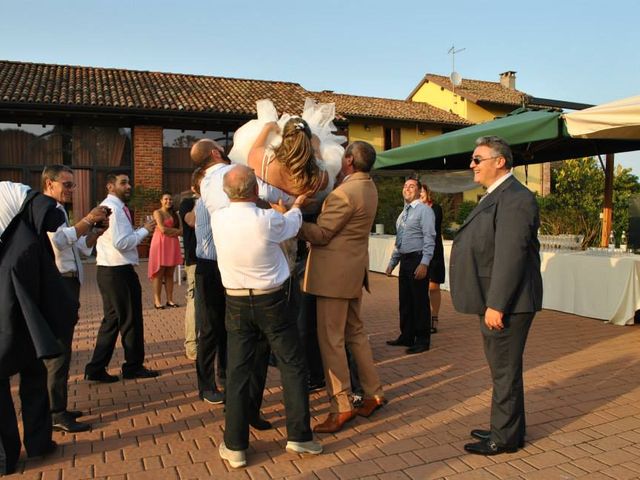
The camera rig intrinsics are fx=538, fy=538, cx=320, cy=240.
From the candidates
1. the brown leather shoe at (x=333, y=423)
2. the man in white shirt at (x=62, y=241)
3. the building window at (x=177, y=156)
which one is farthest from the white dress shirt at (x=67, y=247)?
the building window at (x=177, y=156)

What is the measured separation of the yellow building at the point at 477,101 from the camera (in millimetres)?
30906

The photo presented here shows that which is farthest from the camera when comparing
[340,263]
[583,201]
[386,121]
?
[386,121]

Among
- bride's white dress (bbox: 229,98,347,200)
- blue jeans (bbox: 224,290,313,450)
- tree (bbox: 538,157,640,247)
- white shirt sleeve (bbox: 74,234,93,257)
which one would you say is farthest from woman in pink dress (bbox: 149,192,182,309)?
tree (bbox: 538,157,640,247)

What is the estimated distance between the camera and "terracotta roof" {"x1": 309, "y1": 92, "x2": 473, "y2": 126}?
26.8m

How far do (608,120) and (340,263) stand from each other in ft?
10.8

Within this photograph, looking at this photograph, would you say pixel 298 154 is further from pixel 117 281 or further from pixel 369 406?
pixel 117 281

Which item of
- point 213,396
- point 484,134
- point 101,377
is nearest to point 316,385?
point 213,396

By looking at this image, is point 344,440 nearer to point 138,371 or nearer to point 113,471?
point 113,471

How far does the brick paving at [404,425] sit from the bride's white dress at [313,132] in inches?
69.2

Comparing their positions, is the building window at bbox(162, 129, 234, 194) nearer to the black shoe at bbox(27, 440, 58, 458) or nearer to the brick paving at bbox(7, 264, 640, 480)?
the brick paving at bbox(7, 264, 640, 480)

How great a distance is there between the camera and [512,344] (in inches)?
129

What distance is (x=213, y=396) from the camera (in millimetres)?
4336

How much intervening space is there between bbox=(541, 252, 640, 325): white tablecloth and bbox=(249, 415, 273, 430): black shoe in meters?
5.48

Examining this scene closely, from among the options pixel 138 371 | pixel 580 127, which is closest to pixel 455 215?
pixel 580 127
